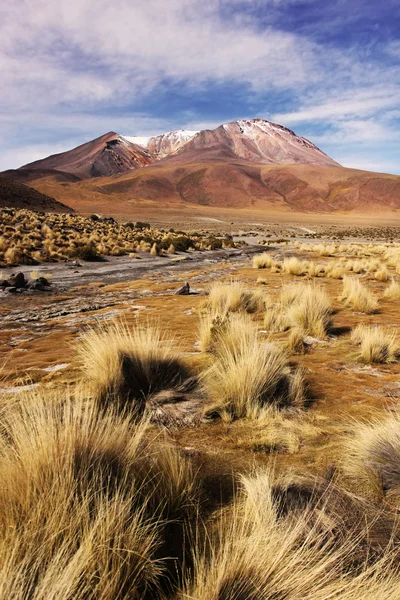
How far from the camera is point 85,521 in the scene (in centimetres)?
137

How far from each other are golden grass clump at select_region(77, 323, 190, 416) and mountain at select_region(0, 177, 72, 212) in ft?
160

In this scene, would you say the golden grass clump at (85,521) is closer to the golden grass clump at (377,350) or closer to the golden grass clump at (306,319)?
the golden grass clump at (377,350)

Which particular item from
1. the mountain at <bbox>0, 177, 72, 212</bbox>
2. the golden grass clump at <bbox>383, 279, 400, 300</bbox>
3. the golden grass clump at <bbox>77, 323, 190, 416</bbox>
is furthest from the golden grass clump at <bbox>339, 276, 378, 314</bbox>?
the mountain at <bbox>0, 177, 72, 212</bbox>

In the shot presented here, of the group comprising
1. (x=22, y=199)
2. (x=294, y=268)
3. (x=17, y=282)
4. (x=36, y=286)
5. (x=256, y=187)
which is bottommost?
(x=36, y=286)

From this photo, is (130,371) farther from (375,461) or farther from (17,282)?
(17,282)

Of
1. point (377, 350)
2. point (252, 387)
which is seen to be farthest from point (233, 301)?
point (252, 387)

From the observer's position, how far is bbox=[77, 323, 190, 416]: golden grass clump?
315 centimetres

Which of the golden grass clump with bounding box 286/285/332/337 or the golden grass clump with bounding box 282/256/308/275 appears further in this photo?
the golden grass clump with bounding box 282/256/308/275

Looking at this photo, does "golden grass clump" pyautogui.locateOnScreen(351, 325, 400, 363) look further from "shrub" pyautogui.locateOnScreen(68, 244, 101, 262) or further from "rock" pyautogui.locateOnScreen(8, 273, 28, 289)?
"shrub" pyautogui.locateOnScreen(68, 244, 101, 262)

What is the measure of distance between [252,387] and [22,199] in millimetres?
55528

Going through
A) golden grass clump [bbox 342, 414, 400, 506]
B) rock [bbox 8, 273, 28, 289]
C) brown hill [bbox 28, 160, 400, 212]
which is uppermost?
brown hill [bbox 28, 160, 400, 212]

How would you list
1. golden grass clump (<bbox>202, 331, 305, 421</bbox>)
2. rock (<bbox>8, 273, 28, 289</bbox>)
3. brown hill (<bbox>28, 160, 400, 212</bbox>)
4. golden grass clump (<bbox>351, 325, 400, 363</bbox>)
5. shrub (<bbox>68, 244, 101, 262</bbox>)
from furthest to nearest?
brown hill (<bbox>28, 160, 400, 212</bbox>), shrub (<bbox>68, 244, 101, 262</bbox>), rock (<bbox>8, 273, 28, 289</bbox>), golden grass clump (<bbox>351, 325, 400, 363</bbox>), golden grass clump (<bbox>202, 331, 305, 421</bbox>)

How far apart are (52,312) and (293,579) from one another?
7.30m

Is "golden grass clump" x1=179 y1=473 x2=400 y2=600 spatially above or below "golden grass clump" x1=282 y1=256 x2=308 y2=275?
below
